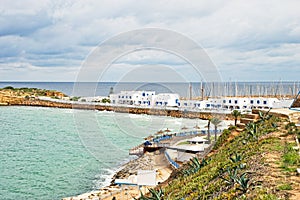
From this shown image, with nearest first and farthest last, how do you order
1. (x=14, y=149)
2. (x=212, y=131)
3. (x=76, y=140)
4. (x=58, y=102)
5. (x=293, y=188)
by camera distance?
(x=293, y=188) < (x=212, y=131) < (x=14, y=149) < (x=76, y=140) < (x=58, y=102)

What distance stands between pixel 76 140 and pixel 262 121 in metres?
22.1

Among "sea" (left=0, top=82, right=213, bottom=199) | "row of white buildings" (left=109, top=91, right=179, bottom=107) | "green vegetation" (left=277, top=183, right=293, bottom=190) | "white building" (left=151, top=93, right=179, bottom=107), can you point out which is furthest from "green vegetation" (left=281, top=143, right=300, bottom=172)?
"white building" (left=151, top=93, right=179, bottom=107)

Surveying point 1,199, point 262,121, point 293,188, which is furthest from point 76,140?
point 293,188

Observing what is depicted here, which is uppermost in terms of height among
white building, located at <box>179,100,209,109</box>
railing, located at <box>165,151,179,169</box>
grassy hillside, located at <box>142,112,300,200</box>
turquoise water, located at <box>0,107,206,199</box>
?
white building, located at <box>179,100,209,109</box>

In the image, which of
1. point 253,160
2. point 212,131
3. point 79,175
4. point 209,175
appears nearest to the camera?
point 253,160

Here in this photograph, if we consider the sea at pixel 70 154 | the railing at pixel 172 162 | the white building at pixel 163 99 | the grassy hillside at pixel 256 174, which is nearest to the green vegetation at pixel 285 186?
the grassy hillside at pixel 256 174

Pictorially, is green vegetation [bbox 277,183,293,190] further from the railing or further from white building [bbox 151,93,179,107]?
white building [bbox 151,93,179,107]

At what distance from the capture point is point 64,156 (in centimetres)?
2619

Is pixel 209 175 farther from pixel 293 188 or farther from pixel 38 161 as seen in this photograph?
pixel 38 161

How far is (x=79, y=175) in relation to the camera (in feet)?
67.9

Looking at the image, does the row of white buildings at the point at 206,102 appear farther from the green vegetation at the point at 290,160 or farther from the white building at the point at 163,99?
the green vegetation at the point at 290,160

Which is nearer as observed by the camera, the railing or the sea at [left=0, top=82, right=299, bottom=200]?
the sea at [left=0, top=82, right=299, bottom=200]

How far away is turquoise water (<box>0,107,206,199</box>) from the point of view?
17.8m

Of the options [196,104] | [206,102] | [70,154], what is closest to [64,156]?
[70,154]
